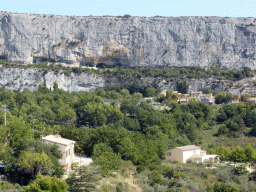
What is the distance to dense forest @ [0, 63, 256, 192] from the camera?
24.8m

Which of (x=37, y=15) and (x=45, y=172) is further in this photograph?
(x=37, y=15)

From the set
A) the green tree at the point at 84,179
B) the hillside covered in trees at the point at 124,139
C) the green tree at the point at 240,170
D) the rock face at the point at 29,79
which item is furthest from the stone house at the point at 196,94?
the green tree at the point at 84,179

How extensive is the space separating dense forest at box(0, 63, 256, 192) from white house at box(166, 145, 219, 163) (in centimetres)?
114

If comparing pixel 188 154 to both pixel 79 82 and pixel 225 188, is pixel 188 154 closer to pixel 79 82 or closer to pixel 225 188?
pixel 225 188

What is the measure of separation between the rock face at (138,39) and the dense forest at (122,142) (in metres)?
16.6

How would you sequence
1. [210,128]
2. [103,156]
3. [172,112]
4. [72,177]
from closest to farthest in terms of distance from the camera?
1. [72,177]
2. [103,156]
3. [210,128]
4. [172,112]

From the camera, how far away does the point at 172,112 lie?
6075 cm

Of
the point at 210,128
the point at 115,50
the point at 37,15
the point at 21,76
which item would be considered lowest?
the point at 210,128

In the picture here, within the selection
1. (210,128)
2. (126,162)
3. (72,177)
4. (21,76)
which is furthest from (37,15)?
(72,177)

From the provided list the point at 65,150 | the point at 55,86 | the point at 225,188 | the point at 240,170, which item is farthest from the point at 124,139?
the point at 55,86

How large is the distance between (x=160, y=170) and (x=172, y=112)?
2983cm

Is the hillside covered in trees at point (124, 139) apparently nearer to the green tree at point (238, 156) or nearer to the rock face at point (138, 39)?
the green tree at point (238, 156)

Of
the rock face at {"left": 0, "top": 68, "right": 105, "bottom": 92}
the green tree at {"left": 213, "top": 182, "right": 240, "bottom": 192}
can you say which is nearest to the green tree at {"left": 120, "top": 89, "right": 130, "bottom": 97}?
the rock face at {"left": 0, "top": 68, "right": 105, "bottom": 92}

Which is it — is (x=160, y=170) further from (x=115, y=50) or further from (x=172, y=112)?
(x=115, y=50)
